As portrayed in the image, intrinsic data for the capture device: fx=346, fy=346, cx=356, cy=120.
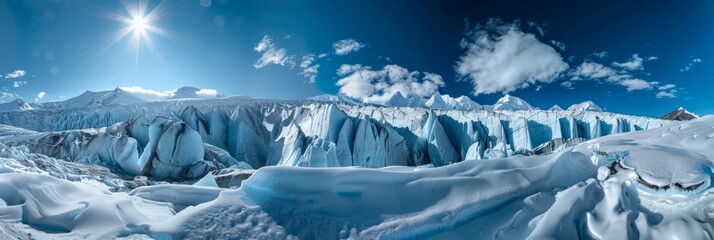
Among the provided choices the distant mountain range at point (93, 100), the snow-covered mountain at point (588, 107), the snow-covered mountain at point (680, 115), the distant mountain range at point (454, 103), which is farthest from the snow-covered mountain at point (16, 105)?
the snow-covered mountain at point (588, 107)

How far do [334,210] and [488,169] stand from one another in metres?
1.31

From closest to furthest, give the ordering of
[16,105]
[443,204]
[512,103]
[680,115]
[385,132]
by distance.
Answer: [443,204]
[385,132]
[680,115]
[16,105]
[512,103]

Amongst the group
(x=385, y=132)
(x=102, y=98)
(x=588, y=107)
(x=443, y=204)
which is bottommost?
(x=443, y=204)

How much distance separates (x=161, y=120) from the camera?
512 inches

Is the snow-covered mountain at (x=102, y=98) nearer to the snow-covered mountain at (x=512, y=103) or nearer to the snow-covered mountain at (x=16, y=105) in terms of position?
the snow-covered mountain at (x=16, y=105)

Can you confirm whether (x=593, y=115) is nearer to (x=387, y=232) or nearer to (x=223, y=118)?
(x=223, y=118)

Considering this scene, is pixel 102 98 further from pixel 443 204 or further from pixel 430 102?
pixel 443 204

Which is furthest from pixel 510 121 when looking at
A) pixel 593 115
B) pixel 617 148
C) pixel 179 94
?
pixel 179 94

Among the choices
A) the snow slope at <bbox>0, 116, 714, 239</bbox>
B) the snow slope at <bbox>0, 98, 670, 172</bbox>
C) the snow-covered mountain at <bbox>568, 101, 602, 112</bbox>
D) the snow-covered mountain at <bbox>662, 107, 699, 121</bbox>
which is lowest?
the snow slope at <bbox>0, 116, 714, 239</bbox>

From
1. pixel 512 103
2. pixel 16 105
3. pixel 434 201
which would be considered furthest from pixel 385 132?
pixel 512 103

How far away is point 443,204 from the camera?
8.39 feet

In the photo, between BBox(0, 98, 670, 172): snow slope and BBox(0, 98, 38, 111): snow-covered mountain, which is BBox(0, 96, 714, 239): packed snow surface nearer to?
BBox(0, 98, 670, 172): snow slope

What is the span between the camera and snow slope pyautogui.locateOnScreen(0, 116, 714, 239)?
7.52ft

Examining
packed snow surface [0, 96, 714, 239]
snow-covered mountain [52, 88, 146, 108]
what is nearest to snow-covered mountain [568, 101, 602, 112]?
packed snow surface [0, 96, 714, 239]
